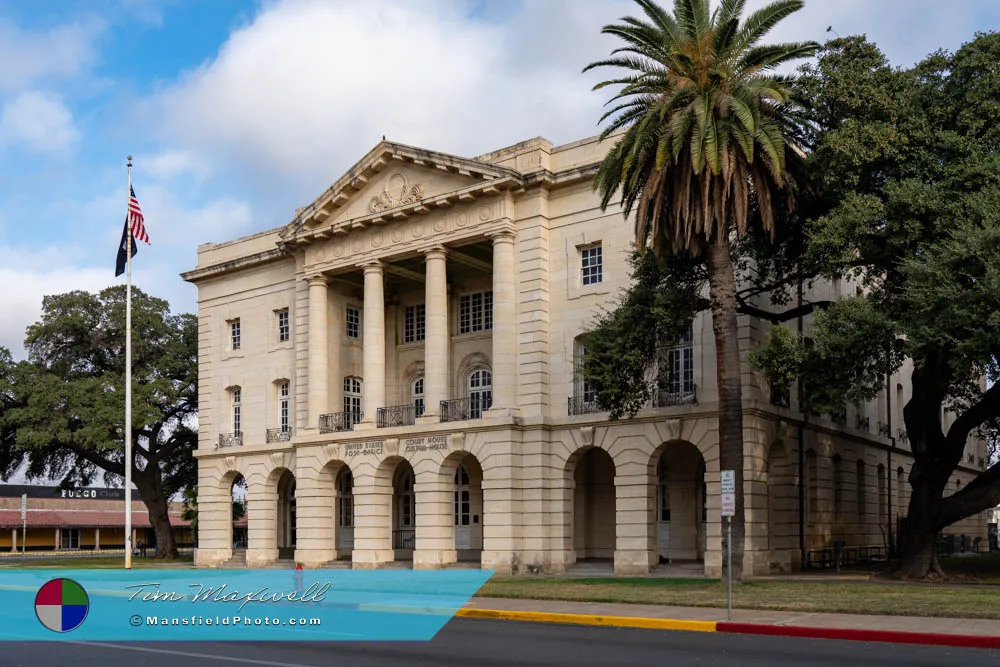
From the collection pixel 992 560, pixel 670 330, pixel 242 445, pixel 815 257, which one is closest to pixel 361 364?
pixel 242 445

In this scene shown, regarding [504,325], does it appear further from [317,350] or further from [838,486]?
[838,486]

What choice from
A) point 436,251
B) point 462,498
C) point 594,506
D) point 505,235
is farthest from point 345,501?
point 505,235

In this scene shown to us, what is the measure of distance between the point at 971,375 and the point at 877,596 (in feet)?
32.1

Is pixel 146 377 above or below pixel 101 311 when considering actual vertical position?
below

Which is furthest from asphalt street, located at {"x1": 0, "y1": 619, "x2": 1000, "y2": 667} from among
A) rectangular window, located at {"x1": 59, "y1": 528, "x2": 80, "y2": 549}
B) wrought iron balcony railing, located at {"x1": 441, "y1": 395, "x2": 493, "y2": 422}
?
rectangular window, located at {"x1": 59, "y1": 528, "x2": 80, "y2": 549}

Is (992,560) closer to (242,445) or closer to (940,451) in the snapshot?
(940,451)

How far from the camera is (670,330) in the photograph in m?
30.2

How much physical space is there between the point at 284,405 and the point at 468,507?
9912mm

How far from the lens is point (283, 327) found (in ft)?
161

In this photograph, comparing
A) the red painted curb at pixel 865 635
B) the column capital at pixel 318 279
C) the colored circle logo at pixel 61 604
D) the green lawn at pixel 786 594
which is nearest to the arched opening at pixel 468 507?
the column capital at pixel 318 279

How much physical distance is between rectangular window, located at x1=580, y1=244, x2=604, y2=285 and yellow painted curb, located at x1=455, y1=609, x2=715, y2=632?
1737 cm

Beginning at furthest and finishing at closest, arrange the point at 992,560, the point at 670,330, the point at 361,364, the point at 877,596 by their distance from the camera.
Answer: the point at 361,364 < the point at 992,560 < the point at 670,330 < the point at 877,596

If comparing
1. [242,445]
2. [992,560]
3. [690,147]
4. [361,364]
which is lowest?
[992,560]

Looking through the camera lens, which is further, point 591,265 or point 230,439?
point 230,439
